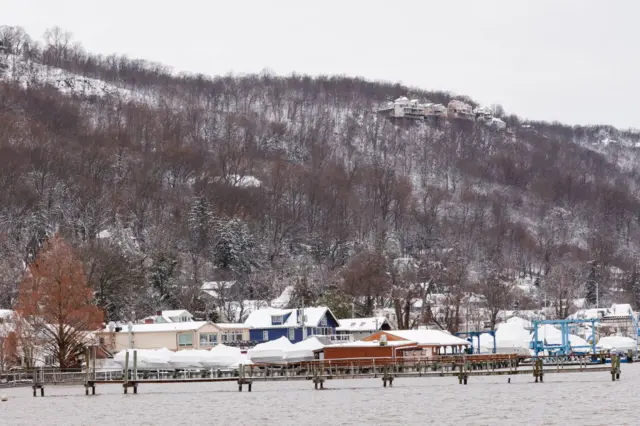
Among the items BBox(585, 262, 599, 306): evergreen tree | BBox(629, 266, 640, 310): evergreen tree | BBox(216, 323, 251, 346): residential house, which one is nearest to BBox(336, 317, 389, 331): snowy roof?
BBox(216, 323, 251, 346): residential house

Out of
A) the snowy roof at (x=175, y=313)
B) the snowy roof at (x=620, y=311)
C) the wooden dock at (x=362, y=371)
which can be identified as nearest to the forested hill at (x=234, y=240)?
the snowy roof at (x=175, y=313)

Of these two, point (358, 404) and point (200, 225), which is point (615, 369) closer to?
point (358, 404)

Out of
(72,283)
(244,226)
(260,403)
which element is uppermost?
(244,226)

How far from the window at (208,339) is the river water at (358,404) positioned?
3369 cm

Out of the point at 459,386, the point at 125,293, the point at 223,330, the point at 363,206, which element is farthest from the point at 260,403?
the point at 363,206

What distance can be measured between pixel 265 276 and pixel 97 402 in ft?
292

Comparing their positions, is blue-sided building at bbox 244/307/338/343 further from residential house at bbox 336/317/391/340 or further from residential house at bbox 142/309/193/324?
residential house at bbox 142/309/193/324

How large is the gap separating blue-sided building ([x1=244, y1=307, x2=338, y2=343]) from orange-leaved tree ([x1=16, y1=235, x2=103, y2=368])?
33661 millimetres

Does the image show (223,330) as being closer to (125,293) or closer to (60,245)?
(125,293)

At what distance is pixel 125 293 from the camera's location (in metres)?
120

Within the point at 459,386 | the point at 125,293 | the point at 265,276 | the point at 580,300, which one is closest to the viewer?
the point at 459,386

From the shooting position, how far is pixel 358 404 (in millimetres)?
50906

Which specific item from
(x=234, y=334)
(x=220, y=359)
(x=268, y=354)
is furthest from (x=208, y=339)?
(x=268, y=354)

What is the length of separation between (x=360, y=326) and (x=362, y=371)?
3765 cm
